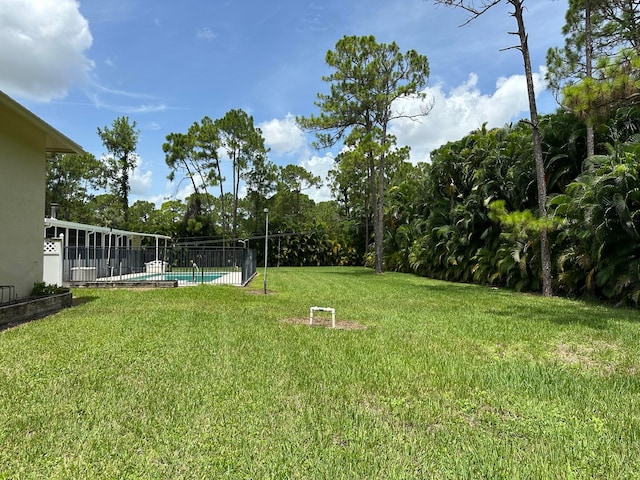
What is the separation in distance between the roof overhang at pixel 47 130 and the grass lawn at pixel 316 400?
345 cm

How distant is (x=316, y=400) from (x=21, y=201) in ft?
24.8

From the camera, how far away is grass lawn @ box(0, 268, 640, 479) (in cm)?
235

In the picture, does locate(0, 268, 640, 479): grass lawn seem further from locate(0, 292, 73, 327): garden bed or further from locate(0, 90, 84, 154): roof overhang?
locate(0, 90, 84, 154): roof overhang

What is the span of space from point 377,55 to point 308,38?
8895 millimetres

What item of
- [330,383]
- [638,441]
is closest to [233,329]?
[330,383]

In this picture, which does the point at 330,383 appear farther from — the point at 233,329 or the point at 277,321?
the point at 277,321

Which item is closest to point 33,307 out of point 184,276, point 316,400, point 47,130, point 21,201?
point 21,201

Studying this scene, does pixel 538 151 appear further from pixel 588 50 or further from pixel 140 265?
pixel 140 265

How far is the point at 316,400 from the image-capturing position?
10.9ft

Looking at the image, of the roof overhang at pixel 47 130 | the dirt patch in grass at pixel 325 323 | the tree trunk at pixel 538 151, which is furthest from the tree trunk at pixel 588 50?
the roof overhang at pixel 47 130

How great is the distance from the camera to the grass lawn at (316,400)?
2354mm

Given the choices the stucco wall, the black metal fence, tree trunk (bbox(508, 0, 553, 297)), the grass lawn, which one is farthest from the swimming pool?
tree trunk (bbox(508, 0, 553, 297))

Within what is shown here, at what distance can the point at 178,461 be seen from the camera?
92.4 inches

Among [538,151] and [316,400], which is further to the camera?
[538,151]
